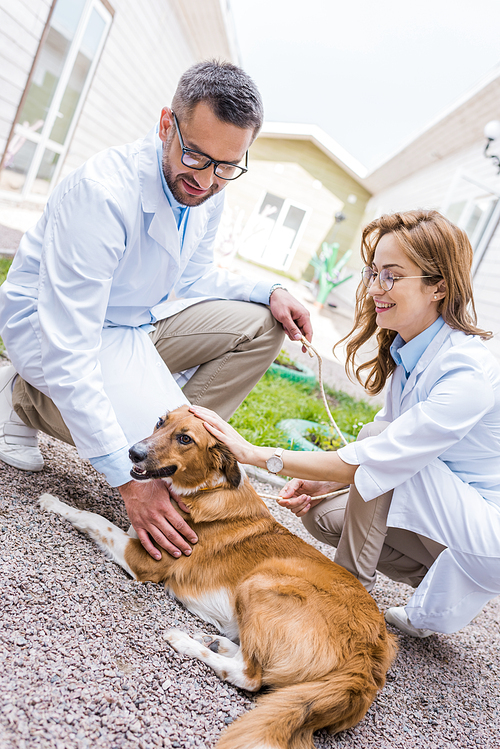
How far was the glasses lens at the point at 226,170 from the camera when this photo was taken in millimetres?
2342

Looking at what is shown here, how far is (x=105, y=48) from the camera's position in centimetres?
870

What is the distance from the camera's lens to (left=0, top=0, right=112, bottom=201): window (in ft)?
24.0

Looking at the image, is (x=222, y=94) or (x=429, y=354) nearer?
(x=222, y=94)

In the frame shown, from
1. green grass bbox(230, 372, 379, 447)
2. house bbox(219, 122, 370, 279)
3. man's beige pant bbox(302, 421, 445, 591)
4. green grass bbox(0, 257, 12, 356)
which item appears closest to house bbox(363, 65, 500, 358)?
green grass bbox(230, 372, 379, 447)

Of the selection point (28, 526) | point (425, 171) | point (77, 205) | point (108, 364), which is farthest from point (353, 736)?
point (425, 171)

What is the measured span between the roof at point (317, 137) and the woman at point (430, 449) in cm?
1929

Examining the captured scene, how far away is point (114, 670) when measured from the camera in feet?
5.75

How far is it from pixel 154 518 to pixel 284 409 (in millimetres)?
2970

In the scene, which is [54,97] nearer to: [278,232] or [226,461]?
[226,461]

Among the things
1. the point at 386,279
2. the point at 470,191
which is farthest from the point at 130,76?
the point at 386,279

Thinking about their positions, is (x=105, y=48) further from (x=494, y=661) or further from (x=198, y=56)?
(x=494, y=661)

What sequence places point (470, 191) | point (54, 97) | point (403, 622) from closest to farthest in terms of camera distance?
point (403, 622) → point (54, 97) → point (470, 191)

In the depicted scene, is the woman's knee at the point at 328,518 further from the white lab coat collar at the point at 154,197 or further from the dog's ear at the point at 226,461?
the white lab coat collar at the point at 154,197

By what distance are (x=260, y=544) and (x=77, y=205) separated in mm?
1613
